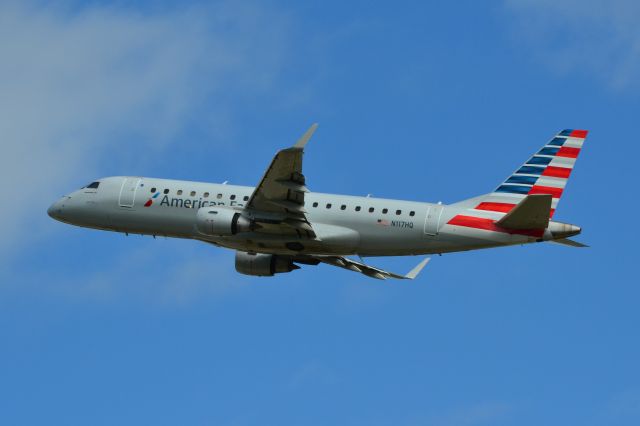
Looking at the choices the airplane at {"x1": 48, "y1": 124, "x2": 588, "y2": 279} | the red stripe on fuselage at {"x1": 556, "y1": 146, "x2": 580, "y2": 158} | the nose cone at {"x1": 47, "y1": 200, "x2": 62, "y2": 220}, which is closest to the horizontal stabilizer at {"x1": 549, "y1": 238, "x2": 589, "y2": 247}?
the airplane at {"x1": 48, "y1": 124, "x2": 588, "y2": 279}

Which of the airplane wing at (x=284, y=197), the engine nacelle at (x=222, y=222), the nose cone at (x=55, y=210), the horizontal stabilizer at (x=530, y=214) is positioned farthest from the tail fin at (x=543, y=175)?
the nose cone at (x=55, y=210)

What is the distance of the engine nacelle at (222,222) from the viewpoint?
57.3 m

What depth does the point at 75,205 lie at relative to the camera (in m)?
63.9

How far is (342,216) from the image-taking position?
59.0 metres

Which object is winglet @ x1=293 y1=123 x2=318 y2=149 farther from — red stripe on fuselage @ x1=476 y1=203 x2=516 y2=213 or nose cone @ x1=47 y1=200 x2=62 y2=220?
nose cone @ x1=47 y1=200 x2=62 y2=220

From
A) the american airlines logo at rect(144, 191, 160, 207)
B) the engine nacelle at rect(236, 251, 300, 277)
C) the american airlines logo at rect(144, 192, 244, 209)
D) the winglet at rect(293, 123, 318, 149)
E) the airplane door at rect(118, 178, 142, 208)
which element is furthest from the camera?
the engine nacelle at rect(236, 251, 300, 277)

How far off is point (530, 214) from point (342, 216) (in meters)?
9.60

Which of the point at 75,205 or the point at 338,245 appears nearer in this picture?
the point at 338,245

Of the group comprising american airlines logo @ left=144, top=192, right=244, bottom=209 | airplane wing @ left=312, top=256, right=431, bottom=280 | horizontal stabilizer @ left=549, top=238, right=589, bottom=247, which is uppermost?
american airlines logo @ left=144, top=192, right=244, bottom=209

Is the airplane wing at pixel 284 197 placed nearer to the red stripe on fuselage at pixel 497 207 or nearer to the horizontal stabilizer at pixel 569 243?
the red stripe on fuselage at pixel 497 207

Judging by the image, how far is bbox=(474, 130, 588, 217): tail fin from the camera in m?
57.9

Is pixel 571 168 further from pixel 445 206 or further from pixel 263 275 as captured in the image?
pixel 263 275

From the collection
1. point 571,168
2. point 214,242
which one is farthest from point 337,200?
point 571,168

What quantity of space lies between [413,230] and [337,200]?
4.35 meters
